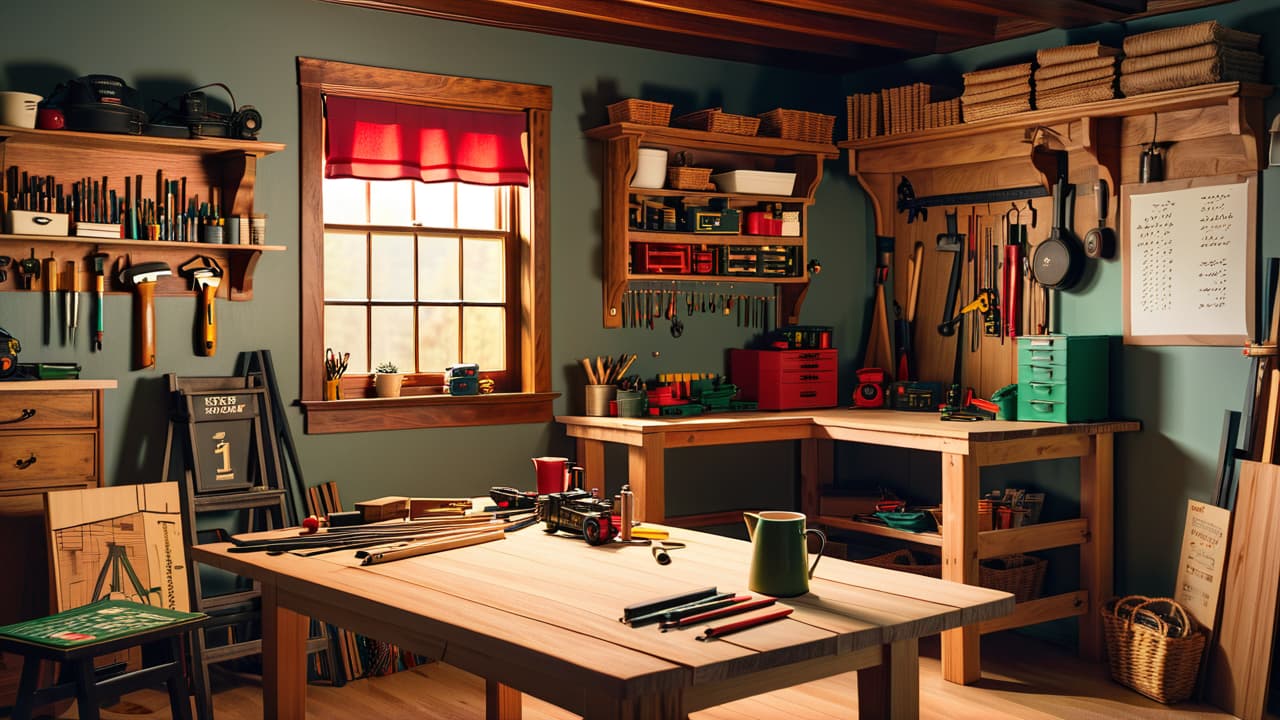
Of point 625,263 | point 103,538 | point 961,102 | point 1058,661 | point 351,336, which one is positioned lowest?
point 1058,661

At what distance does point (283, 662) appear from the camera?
3.08 m

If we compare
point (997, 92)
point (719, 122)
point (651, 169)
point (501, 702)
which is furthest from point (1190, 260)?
point (501, 702)

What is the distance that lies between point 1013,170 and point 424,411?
3.13 meters

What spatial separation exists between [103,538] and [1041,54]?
14.6ft

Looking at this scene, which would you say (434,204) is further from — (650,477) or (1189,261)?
(1189,261)

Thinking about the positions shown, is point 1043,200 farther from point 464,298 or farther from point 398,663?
point 398,663

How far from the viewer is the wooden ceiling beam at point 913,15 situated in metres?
5.09

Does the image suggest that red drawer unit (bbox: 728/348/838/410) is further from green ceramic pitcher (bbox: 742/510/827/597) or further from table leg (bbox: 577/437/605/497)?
green ceramic pitcher (bbox: 742/510/827/597)

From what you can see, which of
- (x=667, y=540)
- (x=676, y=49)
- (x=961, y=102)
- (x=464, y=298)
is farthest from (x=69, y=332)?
(x=961, y=102)

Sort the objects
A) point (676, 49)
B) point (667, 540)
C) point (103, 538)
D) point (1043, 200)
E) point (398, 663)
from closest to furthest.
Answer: point (667, 540), point (103, 538), point (398, 663), point (1043, 200), point (676, 49)

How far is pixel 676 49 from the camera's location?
6.10 m

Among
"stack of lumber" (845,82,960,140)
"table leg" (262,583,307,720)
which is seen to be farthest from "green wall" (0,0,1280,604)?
"table leg" (262,583,307,720)

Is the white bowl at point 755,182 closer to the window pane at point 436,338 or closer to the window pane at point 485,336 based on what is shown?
the window pane at point 485,336

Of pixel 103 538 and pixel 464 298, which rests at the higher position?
pixel 464 298
